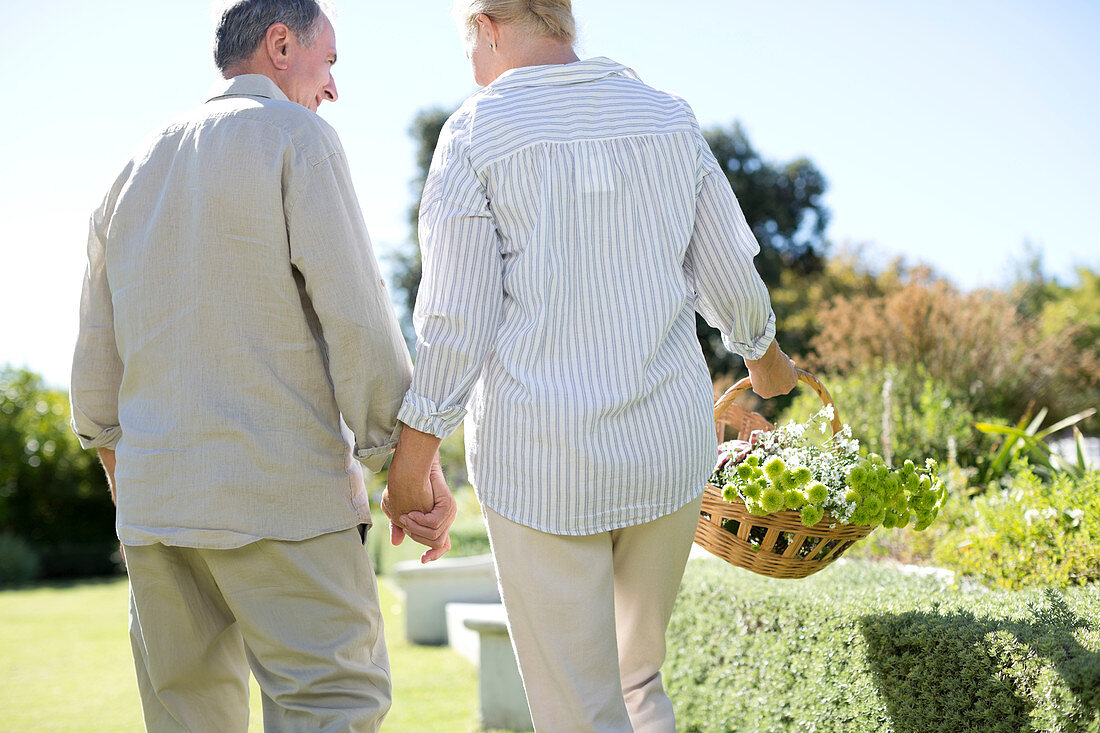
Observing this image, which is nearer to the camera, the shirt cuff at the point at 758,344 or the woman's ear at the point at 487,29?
the woman's ear at the point at 487,29

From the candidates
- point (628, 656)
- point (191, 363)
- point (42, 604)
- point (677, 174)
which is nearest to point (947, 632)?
point (628, 656)

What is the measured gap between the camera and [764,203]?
19.4 meters

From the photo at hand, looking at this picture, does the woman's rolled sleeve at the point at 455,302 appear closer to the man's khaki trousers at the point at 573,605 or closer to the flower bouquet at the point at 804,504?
the man's khaki trousers at the point at 573,605

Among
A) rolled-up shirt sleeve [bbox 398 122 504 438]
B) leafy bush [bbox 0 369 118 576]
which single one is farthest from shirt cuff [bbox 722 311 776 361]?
leafy bush [bbox 0 369 118 576]

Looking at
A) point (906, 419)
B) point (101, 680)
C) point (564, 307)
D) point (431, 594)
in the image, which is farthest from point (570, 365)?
point (101, 680)

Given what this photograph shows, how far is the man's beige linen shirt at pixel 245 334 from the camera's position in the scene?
169 centimetres

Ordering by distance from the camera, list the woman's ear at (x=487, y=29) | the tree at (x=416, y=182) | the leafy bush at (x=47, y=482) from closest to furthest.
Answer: the woman's ear at (x=487, y=29)
the leafy bush at (x=47, y=482)
the tree at (x=416, y=182)

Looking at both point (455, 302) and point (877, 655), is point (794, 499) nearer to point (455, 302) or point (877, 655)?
point (877, 655)

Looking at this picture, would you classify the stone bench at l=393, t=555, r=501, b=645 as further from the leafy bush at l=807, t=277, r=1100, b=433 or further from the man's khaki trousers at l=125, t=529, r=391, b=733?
the man's khaki trousers at l=125, t=529, r=391, b=733

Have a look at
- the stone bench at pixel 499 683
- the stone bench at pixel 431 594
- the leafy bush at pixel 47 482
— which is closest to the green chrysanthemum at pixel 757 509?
the stone bench at pixel 499 683

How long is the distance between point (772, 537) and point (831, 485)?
0.20 metres

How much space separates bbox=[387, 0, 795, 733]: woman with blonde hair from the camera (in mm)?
1619

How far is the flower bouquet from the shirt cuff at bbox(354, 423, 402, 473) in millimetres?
795

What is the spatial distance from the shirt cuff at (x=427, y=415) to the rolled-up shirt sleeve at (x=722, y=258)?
610mm
